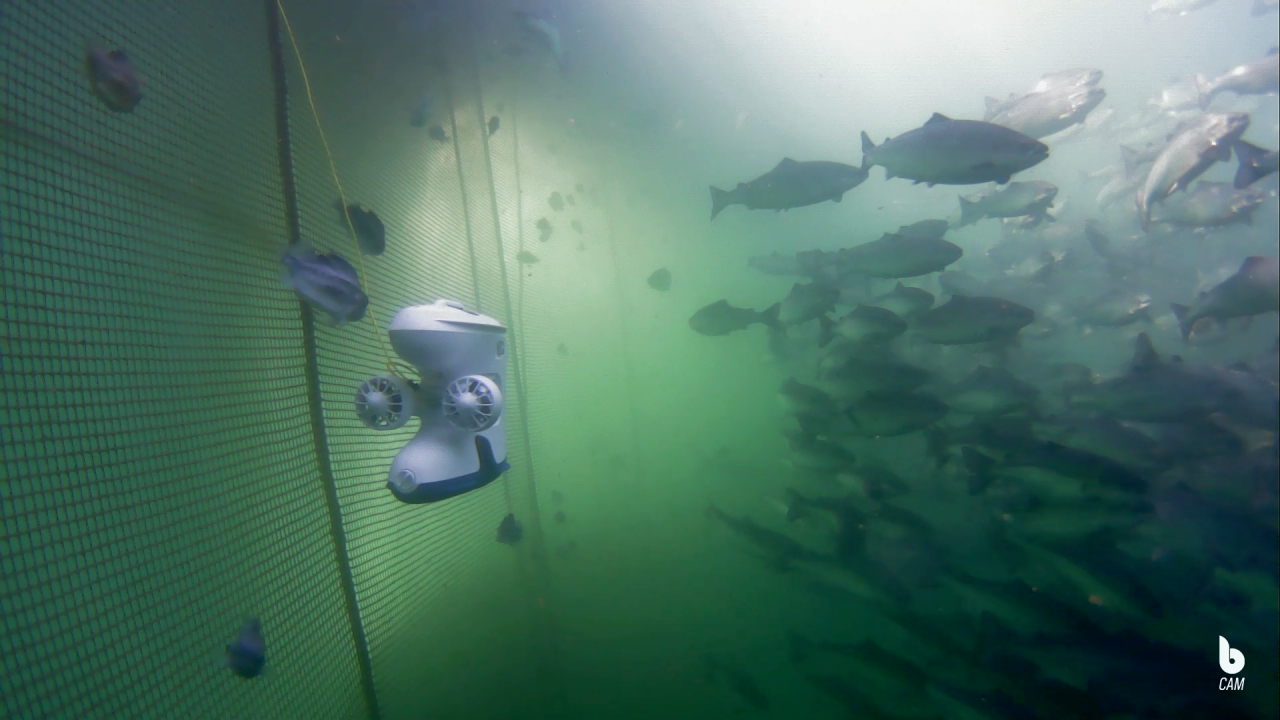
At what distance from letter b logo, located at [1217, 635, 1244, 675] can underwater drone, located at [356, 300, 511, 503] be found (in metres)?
3.64

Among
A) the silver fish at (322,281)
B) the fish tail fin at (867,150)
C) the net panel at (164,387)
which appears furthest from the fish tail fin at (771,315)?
the net panel at (164,387)

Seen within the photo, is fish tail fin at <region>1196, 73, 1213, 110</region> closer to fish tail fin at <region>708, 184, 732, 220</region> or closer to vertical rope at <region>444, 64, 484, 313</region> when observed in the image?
fish tail fin at <region>708, 184, 732, 220</region>

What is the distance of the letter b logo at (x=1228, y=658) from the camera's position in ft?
7.41

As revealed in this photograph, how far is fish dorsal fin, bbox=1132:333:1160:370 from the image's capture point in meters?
2.85

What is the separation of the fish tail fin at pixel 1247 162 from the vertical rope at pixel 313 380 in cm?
546

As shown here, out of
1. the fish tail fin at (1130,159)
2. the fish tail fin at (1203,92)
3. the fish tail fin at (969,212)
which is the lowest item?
the fish tail fin at (969,212)

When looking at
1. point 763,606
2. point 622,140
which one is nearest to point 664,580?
point 763,606

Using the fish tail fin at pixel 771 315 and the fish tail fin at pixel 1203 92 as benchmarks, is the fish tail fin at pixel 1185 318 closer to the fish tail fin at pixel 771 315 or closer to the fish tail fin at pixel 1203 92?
the fish tail fin at pixel 771 315

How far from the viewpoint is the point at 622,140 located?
9.30m

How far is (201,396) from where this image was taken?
271 cm

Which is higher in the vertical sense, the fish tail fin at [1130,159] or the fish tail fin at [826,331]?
the fish tail fin at [1130,159]

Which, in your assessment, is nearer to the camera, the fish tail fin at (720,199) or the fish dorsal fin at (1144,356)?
the fish dorsal fin at (1144,356)

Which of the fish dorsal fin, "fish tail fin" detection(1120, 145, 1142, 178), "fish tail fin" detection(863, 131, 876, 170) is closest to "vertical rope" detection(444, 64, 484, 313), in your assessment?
"fish tail fin" detection(863, 131, 876, 170)

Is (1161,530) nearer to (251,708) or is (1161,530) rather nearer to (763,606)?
(763,606)
